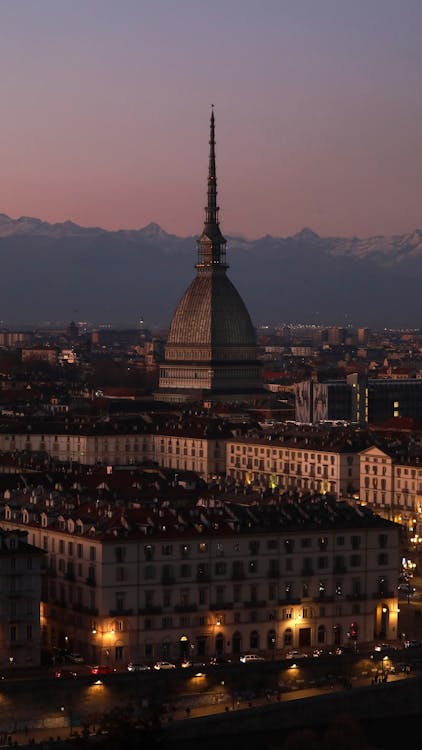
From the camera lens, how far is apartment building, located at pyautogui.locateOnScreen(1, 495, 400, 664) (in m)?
59.9

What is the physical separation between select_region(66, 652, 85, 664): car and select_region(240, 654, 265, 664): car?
12.3 feet

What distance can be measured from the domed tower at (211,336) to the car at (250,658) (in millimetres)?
98024

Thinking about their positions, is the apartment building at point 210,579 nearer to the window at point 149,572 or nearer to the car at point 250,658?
the window at point 149,572

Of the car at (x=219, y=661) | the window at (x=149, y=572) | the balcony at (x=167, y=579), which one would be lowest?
the car at (x=219, y=661)

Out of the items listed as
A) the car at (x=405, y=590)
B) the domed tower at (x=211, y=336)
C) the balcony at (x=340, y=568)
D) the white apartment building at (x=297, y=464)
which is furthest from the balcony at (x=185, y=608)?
the domed tower at (x=211, y=336)

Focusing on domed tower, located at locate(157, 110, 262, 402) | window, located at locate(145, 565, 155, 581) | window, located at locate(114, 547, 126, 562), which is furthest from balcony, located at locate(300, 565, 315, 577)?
domed tower, located at locate(157, 110, 262, 402)

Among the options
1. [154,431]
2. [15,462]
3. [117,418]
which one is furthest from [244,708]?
[117,418]

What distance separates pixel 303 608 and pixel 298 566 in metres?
1.06

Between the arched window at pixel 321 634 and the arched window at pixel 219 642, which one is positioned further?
the arched window at pixel 321 634

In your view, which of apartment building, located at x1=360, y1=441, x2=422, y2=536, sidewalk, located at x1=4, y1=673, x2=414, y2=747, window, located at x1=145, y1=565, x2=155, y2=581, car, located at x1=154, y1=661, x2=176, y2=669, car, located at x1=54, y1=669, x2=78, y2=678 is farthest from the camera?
apartment building, located at x1=360, y1=441, x2=422, y2=536

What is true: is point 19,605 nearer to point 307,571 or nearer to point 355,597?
point 307,571

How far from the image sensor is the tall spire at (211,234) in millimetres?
165250

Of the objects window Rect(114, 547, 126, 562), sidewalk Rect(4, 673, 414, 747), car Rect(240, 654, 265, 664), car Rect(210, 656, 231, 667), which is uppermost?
window Rect(114, 547, 126, 562)

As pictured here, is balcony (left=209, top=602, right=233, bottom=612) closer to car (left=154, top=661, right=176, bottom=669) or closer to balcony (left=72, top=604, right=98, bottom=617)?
car (left=154, top=661, right=176, bottom=669)
